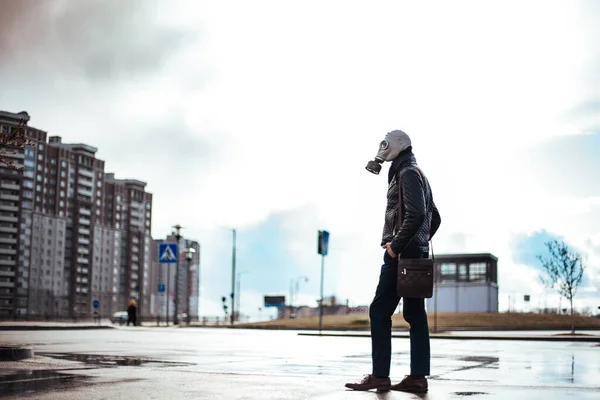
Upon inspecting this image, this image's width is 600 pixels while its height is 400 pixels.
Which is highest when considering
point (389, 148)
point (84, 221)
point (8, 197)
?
point (8, 197)

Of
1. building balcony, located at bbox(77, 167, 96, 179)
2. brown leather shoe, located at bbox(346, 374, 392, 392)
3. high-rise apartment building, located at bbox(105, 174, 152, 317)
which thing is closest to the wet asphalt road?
brown leather shoe, located at bbox(346, 374, 392, 392)

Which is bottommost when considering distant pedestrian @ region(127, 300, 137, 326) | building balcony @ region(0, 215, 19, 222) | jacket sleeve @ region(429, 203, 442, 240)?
distant pedestrian @ region(127, 300, 137, 326)

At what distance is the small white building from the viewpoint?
54531mm

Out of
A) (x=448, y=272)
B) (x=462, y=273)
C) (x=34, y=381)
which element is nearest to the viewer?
(x=34, y=381)

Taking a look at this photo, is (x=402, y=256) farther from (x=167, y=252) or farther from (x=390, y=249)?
(x=167, y=252)

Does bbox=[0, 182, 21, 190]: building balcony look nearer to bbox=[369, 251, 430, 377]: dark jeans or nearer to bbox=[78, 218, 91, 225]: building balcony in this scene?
bbox=[78, 218, 91, 225]: building balcony

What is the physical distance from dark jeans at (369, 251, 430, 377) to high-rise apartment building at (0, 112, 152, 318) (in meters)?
126

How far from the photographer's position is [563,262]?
124 ft

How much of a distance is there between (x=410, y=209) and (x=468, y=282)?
168 ft

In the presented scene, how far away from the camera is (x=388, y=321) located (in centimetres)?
618

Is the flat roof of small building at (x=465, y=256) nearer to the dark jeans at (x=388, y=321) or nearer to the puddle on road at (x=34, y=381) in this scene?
the puddle on road at (x=34, y=381)

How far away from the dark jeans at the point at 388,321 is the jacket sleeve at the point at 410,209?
0.48ft

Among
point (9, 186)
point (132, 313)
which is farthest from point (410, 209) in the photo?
point (9, 186)

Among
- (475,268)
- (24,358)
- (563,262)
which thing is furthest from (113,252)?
(24,358)
